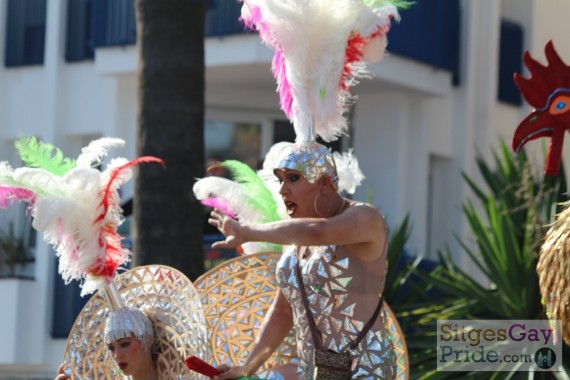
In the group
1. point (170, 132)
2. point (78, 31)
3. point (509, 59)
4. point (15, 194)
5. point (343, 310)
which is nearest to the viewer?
point (343, 310)

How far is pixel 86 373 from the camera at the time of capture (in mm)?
6535

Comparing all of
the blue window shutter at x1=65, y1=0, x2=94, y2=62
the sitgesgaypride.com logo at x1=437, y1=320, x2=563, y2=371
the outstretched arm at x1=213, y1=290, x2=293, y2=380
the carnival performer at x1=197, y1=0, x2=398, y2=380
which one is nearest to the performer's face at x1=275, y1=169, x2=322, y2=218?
the carnival performer at x1=197, y1=0, x2=398, y2=380

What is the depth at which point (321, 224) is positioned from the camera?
524 cm

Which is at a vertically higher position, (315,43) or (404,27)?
(404,27)

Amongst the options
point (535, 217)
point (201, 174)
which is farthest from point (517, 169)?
point (201, 174)

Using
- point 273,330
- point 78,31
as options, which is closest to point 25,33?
point 78,31

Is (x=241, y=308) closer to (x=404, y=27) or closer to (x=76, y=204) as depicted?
(x=76, y=204)

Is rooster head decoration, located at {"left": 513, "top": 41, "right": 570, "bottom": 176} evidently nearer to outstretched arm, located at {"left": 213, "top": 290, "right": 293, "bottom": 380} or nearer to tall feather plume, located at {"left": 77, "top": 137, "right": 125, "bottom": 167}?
outstretched arm, located at {"left": 213, "top": 290, "right": 293, "bottom": 380}

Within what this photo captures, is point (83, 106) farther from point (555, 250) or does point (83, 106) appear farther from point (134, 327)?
point (555, 250)

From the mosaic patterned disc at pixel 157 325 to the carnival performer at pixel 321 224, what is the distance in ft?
1.19

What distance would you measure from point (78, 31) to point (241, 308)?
989cm

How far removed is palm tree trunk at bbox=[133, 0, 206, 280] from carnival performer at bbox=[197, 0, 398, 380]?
2269mm

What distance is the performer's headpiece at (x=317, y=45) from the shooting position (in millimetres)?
5918

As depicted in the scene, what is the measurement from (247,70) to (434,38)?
2167 millimetres
